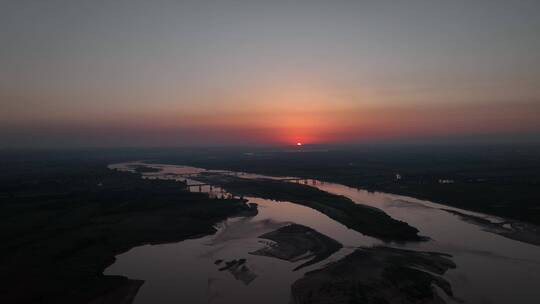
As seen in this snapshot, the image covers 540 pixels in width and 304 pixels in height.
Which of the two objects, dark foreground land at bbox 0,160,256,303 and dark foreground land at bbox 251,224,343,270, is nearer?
dark foreground land at bbox 0,160,256,303

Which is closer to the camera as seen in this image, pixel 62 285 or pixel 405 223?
pixel 62 285

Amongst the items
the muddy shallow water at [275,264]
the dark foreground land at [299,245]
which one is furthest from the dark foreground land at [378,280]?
the dark foreground land at [299,245]

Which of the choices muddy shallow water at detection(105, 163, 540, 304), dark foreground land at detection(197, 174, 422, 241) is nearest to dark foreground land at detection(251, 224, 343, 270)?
muddy shallow water at detection(105, 163, 540, 304)

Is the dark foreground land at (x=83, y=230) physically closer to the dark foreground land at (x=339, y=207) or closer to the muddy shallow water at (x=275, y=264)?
the muddy shallow water at (x=275, y=264)

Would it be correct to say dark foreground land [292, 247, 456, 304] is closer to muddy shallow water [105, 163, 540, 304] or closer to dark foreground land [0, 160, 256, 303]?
muddy shallow water [105, 163, 540, 304]

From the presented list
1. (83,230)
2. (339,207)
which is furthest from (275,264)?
(339,207)

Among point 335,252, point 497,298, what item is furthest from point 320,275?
point 497,298

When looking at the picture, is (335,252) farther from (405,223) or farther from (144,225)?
(144,225)
